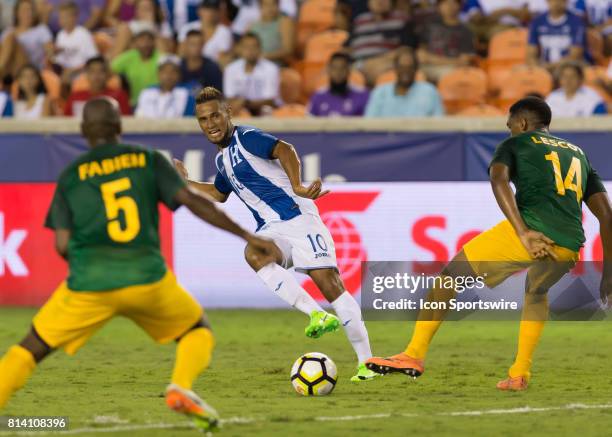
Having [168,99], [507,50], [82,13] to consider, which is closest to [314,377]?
[168,99]

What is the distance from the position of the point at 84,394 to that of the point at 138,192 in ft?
8.12

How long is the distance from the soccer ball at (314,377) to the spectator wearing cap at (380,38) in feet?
28.9

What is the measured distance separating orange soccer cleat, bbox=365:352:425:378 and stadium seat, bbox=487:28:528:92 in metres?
8.71

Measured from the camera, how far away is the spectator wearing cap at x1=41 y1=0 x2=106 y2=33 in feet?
61.1

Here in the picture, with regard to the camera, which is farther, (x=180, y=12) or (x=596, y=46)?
(x=180, y=12)

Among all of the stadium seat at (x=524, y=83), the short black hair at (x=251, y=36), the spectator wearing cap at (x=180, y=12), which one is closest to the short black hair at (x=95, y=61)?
the short black hair at (x=251, y=36)

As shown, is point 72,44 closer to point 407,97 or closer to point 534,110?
point 407,97

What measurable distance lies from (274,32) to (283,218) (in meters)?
8.52

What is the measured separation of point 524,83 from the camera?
52.7ft

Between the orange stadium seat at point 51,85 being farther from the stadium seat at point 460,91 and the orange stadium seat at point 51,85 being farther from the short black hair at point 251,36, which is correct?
the stadium seat at point 460,91

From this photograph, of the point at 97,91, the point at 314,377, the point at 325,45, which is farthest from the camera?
the point at 325,45

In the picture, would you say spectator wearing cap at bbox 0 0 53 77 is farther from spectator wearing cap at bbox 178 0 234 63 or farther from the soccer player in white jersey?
the soccer player in white jersey

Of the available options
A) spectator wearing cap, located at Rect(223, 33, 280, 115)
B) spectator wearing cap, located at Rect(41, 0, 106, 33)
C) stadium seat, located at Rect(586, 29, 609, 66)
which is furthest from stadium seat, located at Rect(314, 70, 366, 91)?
spectator wearing cap, located at Rect(41, 0, 106, 33)

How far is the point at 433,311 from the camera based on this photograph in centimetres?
894
